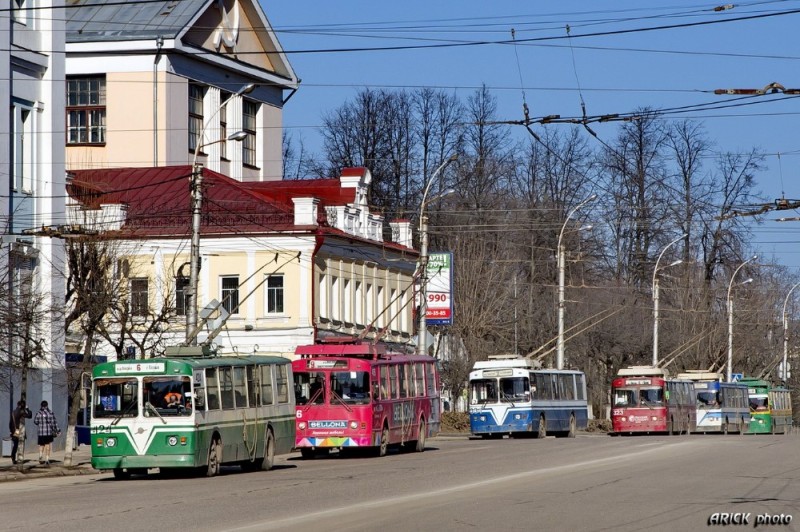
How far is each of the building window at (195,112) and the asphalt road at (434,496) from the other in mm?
26776

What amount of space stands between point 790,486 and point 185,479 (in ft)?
33.1

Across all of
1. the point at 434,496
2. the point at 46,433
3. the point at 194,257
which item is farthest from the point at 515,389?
the point at 434,496

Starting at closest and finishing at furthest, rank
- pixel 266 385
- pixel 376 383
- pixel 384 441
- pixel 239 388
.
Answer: pixel 239 388 → pixel 266 385 → pixel 376 383 → pixel 384 441

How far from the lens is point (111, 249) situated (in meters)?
38.7

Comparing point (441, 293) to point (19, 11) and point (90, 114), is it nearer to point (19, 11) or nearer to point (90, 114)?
point (90, 114)

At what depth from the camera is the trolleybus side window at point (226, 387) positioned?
27641 mm

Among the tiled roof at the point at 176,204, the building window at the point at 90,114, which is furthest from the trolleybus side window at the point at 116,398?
the building window at the point at 90,114

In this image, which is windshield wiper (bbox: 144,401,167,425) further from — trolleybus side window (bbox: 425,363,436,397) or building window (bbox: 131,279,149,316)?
trolleybus side window (bbox: 425,363,436,397)

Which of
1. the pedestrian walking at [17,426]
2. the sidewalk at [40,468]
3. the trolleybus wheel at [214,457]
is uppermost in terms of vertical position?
the pedestrian walking at [17,426]

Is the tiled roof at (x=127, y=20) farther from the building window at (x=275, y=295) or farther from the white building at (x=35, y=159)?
the white building at (x=35, y=159)

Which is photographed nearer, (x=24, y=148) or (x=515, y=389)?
(x=24, y=148)

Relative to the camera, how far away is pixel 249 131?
6153 centimetres

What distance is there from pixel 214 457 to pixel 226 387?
1.47m

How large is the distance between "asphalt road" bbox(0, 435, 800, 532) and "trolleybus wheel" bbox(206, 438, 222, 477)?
0.41 metres
